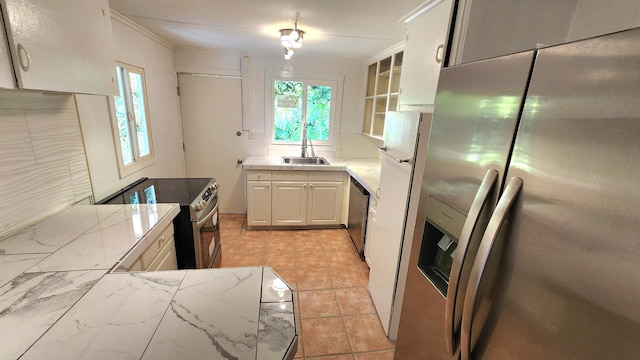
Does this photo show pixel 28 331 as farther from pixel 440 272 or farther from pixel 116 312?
pixel 440 272

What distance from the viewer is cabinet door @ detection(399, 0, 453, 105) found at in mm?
1398

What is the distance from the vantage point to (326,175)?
3.23 m

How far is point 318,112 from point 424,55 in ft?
7.54

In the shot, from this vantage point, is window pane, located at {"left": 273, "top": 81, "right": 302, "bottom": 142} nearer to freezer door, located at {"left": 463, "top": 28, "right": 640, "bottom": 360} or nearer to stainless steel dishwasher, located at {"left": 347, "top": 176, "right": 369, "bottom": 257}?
stainless steel dishwasher, located at {"left": 347, "top": 176, "right": 369, "bottom": 257}

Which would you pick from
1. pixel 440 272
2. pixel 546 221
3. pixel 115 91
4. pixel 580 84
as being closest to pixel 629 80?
pixel 580 84

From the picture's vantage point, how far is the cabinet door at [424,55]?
4.59ft

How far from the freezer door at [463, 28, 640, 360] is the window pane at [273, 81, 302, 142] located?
3.29 meters

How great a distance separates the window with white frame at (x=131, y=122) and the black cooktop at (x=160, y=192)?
0.53ft

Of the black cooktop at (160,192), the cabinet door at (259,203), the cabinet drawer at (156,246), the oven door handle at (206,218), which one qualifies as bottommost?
the cabinet door at (259,203)

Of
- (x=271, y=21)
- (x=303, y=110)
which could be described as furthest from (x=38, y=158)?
(x=303, y=110)

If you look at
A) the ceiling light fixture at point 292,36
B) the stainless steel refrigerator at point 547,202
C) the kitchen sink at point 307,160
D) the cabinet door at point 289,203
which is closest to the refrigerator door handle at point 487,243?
the stainless steel refrigerator at point 547,202

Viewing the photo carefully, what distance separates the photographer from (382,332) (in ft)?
6.28

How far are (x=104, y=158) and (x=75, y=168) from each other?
0.28 m

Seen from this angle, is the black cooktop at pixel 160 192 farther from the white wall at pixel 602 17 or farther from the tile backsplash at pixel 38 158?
the white wall at pixel 602 17
